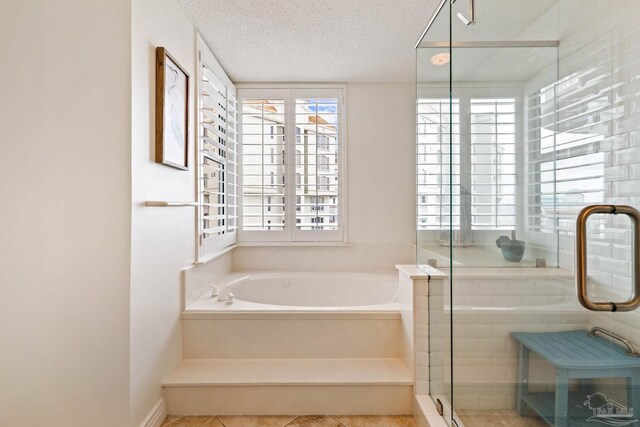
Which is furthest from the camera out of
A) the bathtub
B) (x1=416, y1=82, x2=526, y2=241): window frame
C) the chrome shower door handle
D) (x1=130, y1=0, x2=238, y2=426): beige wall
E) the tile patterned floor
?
the bathtub

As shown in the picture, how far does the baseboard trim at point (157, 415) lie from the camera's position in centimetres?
165

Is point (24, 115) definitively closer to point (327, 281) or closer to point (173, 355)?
point (173, 355)

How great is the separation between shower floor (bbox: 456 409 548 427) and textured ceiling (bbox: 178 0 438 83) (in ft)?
6.62

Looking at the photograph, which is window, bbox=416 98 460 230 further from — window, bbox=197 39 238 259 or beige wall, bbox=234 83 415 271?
window, bbox=197 39 238 259

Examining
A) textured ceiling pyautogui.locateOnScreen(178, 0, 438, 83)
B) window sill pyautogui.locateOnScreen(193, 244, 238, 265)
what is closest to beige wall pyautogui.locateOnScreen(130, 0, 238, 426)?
window sill pyautogui.locateOnScreen(193, 244, 238, 265)

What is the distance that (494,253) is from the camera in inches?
56.4

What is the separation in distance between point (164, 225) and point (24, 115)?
0.71 meters

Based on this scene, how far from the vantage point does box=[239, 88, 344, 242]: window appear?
3143 mm

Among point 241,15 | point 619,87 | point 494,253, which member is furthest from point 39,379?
point 619,87

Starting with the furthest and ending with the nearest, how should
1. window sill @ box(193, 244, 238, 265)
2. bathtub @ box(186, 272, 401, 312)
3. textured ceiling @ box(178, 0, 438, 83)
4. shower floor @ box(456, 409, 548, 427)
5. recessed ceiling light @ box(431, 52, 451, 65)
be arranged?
1. bathtub @ box(186, 272, 401, 312)
2. window sill @ box(193, 244, 238, 265)
3. textured ceiling @ box(178, 0, 438, 83)
4. recessed ceiling light @ box(431, 52, 451, 65)
5. shower floor @ box(456, 409, 548, 427)

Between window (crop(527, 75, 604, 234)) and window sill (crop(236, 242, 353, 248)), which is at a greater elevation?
window (crop(527, 75, 604, 234))

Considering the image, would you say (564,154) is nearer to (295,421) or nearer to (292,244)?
(295,421)

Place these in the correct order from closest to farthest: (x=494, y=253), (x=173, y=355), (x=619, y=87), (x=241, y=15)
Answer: (x=619, y=87) < (x=494, y=253) < (x=173, y=355) < (x=241, y=15)

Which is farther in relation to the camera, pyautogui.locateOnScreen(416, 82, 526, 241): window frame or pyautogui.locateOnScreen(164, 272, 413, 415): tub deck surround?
pyautogui.locateOnScreen(164, 272, 413, 415): tub deck surround
